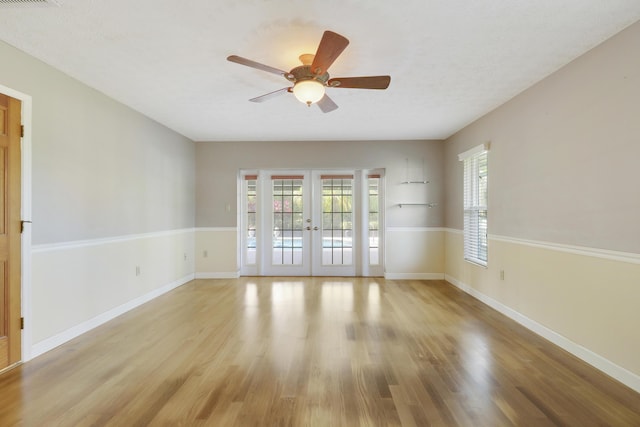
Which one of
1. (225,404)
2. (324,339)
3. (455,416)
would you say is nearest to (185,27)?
Result: (225,404)

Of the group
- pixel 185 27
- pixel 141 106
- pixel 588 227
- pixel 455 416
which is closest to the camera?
pixel 455 416

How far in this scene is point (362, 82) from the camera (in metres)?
2.59

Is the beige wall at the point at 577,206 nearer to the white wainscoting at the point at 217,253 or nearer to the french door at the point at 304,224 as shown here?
the french door at the point at 304,224

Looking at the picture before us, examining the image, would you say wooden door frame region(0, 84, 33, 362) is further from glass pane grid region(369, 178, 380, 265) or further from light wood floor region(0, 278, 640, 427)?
glass pane grid region(369, 178, 380, 265)

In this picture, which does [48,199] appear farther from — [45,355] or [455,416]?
[455,416]

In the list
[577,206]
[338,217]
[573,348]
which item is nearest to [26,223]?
[338,217]

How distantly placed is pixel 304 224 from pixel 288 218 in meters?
0.32

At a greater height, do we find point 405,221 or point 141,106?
point 141,106

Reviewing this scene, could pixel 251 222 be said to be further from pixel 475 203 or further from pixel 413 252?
pixel 475 203

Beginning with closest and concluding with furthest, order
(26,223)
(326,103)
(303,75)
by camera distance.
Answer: (303,75) → (26,223) → (326,103)

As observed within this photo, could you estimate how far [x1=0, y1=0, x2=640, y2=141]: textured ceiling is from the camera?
209 cm

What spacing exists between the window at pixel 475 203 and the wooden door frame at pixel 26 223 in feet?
15.8

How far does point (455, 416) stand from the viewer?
1.93m

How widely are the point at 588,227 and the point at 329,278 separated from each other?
3948 mm
